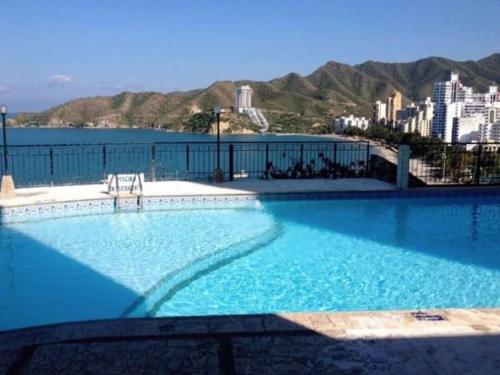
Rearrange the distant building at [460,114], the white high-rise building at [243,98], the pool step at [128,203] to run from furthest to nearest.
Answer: the white high-rise building at [243,98] → the distant building at [460,114] → the pool step at [128,203]

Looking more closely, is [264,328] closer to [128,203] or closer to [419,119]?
[128,203]

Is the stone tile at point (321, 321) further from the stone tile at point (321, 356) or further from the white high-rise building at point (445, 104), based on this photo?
the white high-rise building at point (445, 104)

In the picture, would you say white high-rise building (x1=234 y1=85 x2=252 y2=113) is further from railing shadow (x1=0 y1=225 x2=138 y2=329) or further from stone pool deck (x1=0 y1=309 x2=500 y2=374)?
stone pool deck (x1=0 y1=309 x2=500 y2=374)

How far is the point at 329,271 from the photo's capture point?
5.95m

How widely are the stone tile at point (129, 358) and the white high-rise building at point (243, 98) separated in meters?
72.9

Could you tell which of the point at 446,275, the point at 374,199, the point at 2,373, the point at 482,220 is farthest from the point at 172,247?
the point at 482,220

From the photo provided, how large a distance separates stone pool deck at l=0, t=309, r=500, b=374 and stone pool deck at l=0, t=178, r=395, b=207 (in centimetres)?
626

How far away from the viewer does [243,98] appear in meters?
78.1

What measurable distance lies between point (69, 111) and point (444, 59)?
254 ft

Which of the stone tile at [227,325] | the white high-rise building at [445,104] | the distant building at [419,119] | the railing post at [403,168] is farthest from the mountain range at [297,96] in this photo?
the stone tile at [227,325]

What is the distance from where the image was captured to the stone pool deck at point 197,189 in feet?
30.1

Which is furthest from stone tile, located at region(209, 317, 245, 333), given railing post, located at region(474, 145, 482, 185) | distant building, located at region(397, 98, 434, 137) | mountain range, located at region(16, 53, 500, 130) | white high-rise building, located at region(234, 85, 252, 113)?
white high-rise building, located at region(234, 85, 252, 113)

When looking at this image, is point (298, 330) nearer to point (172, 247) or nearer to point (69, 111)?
point (172, 247)

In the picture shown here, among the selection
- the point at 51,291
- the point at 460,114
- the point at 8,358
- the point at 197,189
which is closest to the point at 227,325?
the point at 8,358
